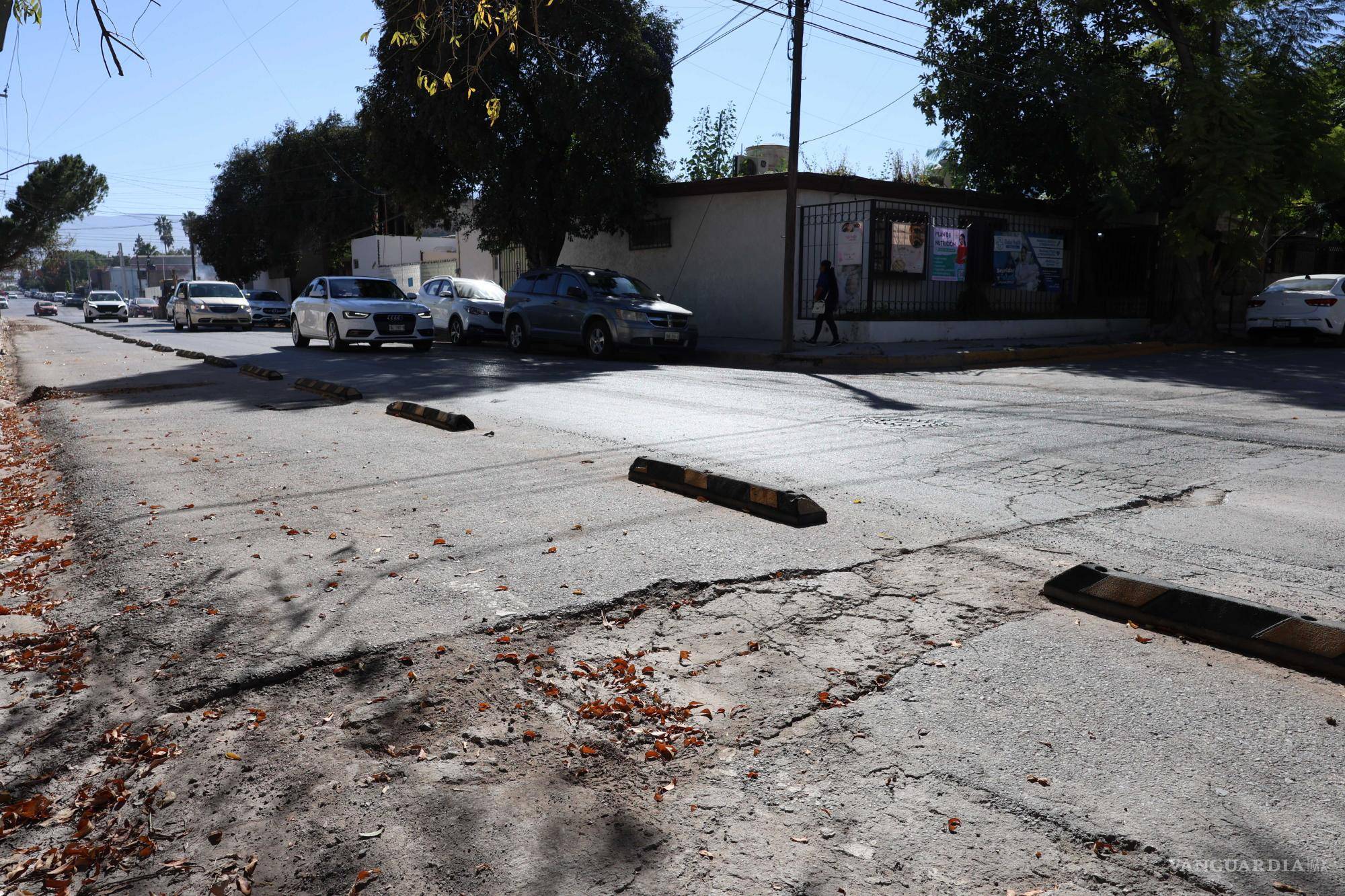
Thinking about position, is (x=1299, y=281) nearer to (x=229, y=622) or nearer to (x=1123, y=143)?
(x=1123, y=143)

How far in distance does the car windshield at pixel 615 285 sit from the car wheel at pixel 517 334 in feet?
6.66

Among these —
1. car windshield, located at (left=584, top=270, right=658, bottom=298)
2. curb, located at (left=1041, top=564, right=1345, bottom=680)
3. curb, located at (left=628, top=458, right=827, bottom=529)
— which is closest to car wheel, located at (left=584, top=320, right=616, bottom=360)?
car windshield, located at (left=584, top=270, right=658, bottom=298)

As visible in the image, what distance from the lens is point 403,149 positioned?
2523 cm

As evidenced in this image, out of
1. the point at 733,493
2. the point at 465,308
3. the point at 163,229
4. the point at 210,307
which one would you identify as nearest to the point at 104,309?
the point at 210,307

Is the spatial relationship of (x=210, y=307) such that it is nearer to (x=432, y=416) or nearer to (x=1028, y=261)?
(x=1028, y=261)

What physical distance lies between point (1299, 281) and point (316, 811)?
2378 cm

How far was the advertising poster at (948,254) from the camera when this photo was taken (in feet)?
74.7

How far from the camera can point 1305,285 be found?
20766 millimetres

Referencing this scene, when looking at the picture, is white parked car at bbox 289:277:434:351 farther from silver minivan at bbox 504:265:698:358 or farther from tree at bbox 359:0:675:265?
tree at bbox 359:0:675:265

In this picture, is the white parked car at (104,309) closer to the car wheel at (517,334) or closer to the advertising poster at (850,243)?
the car wheel at (517,334)

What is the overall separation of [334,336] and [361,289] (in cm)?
129

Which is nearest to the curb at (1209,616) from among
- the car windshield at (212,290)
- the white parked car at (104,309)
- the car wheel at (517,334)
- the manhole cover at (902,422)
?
the manhole cover at (902,422)

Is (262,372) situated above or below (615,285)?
below

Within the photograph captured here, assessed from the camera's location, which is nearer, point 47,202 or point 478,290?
point 478,290
